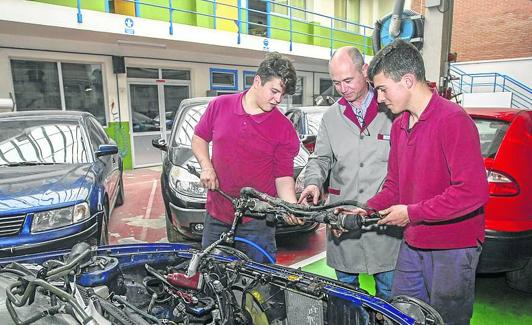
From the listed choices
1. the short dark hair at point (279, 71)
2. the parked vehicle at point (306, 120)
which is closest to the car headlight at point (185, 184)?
the short dark hair at point (279, 71)

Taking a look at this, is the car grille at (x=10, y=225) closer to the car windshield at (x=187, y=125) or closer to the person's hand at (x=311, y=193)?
the car windshield at (x=187, y=125)

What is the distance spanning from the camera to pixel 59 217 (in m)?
3.12

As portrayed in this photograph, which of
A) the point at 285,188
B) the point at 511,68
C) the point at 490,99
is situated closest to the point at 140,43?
the point at 285,188

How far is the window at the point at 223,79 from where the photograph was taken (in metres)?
11.2

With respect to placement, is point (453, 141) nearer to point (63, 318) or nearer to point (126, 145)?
point (63, 318)

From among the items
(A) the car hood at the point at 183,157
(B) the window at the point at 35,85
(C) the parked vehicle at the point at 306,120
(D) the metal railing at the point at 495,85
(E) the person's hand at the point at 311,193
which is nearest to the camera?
Answer: (E) the person's hand at the point at 311,193

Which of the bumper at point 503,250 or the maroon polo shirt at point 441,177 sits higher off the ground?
the maroon polo shirt at point 441,177

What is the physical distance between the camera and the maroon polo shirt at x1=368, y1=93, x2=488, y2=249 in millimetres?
1585

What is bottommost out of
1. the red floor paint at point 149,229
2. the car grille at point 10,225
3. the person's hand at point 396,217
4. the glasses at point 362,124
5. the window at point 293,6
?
the red floor paint at point 149,229

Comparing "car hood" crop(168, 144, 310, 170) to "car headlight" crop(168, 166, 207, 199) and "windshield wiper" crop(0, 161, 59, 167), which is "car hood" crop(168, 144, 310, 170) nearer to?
"car headlight" crop(168, 166, 207, 199)

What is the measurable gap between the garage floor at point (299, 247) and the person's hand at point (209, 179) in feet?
6.15

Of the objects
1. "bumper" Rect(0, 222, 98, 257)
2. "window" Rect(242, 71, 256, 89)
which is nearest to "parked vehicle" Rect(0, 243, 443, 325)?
"bumper" Rect(0, 222, 98, 257)

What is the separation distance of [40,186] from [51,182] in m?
0.10

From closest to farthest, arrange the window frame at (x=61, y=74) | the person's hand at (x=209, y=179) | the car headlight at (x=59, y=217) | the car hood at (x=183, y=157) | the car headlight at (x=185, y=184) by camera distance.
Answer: the person's hand at (x=209, y=179) < the car headlight at (x=59, y=217) < the car headlight at (x=185, y=184) < the car hood at (x=183, y=157) < the window frame at (x=61, y=74)
